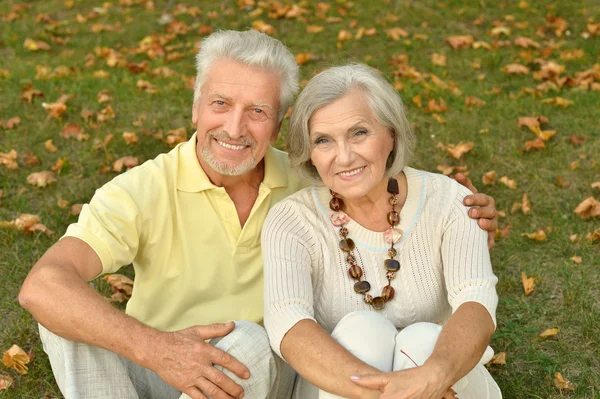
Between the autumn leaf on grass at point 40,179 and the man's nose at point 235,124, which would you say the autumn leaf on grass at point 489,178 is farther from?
the autumn leaf on grass at point 40,179

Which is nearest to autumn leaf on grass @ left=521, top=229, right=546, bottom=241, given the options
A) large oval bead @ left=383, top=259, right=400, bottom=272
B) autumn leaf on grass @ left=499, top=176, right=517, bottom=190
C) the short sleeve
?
autumn leaf on grass @ left=499, top=176, right=517, bottom=190

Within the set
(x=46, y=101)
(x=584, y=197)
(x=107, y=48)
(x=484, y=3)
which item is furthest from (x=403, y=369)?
(x=484, y=3)

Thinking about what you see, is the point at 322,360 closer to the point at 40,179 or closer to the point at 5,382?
the point at 5,382

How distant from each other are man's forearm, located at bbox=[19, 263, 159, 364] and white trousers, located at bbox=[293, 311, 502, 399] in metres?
0.63

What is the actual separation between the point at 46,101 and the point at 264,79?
11.0 feet

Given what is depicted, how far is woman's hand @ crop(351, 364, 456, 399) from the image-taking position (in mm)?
2445

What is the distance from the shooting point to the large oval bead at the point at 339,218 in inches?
117

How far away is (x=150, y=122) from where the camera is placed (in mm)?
5613

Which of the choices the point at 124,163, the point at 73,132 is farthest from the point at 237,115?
the point at 73,132

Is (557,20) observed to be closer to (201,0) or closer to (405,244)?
(201,0)

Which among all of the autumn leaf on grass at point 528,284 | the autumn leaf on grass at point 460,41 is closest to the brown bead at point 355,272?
the autumn leaf on grass at point 528,284

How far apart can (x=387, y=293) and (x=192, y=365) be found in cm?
76

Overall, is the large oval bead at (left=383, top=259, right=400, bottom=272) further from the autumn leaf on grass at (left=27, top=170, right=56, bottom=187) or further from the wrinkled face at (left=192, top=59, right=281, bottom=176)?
the autumn leaf on grass at (left=27, top=170, right=56, bottom=187)

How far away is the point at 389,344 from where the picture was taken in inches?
105
